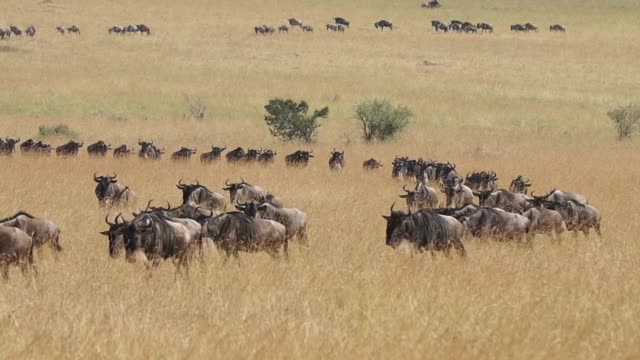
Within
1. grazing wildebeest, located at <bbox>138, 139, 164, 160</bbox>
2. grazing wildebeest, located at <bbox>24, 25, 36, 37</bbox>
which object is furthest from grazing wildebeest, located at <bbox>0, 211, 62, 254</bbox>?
grazing wildebeest, located at <bbox>24, 25, 36, 37</bbox>

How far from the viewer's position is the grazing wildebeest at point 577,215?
17078 millimetres

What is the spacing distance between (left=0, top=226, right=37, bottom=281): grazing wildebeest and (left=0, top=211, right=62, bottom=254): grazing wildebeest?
1127mm

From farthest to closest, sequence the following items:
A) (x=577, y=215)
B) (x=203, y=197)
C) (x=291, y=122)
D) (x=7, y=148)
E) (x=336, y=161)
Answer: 1. (x=291, y=122)
2. (x=7, y=148)
3. (x=336, y=161)
4. (x=203, y=197)
5. (x=577, y=215)

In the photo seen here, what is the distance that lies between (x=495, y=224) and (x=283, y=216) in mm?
3187

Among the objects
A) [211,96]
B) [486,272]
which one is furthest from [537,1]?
[486,272]

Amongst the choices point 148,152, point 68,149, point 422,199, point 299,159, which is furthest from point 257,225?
point 68,149

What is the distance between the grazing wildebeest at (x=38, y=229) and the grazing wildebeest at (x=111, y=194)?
584 cm

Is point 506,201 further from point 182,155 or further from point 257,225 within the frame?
point 182,155

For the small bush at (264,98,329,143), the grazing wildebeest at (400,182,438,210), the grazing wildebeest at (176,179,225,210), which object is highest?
the grazing wildebeest at (176,179,225,210)

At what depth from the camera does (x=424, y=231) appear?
45.2 feet

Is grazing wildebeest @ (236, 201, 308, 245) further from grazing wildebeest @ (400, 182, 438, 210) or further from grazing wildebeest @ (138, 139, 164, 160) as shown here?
grazing wildebeest @ (138, 139, 164, 160)

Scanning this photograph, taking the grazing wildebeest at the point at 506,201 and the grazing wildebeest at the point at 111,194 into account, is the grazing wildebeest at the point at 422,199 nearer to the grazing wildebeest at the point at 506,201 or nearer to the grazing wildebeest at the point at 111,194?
the grazing wildebeest at the point at 506,201

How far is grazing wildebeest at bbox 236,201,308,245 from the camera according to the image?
15297mm

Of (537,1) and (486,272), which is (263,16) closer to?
(537,1)
